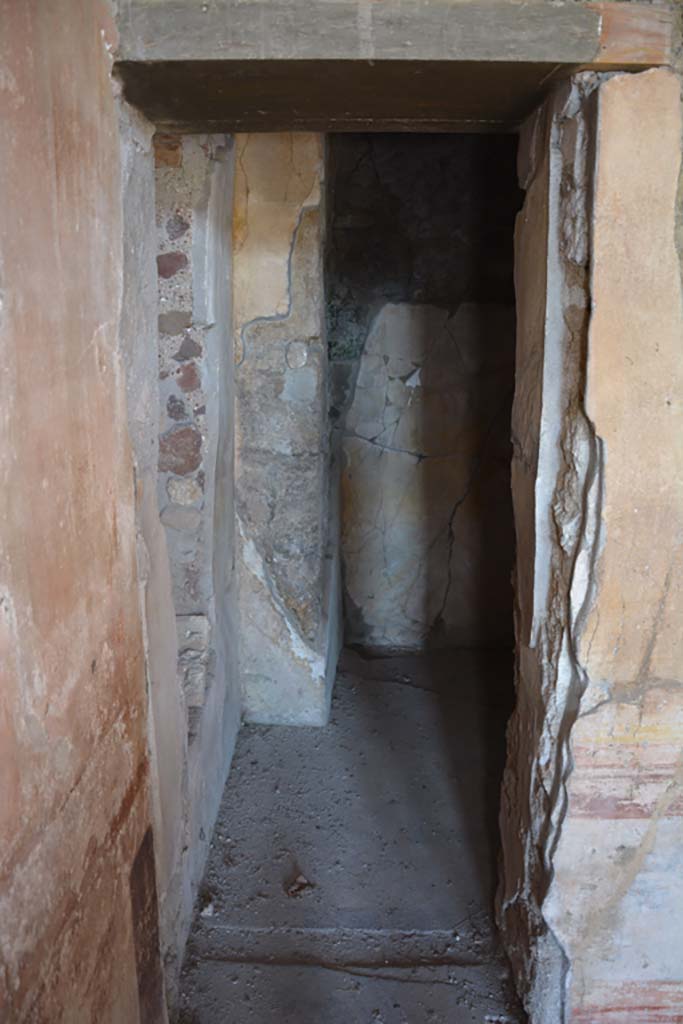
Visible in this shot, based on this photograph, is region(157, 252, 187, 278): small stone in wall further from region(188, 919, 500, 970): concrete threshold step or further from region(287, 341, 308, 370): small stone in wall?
region(188, 919, 500, 970): concrete threshold step

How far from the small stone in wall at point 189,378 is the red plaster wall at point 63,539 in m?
0.88

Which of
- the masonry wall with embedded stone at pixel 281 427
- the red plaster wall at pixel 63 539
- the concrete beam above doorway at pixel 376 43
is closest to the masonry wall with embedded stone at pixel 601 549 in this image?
the concrete beam above doorway at pixel 376 43

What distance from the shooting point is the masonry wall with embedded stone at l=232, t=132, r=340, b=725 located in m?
2.71

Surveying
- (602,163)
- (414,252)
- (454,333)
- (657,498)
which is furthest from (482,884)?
(414,252)

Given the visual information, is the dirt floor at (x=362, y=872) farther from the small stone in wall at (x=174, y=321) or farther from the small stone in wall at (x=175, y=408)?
the small stone in wall at (x=174, y=321)

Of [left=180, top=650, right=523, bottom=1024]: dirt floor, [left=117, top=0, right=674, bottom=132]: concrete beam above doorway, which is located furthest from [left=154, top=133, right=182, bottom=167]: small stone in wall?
[left=180, top=650, right=523, bottom=1024]: dirt floor

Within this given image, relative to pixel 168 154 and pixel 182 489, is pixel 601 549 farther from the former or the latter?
pixel 168 154

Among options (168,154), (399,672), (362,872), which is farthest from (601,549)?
(399,672)

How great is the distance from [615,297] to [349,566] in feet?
7.94

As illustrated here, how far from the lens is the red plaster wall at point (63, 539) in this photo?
1007 mm

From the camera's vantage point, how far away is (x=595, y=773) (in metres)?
1.69

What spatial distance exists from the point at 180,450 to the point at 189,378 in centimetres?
20

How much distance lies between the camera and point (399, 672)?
360 cm

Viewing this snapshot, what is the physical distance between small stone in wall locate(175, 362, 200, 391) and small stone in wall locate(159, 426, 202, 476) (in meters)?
0.11
